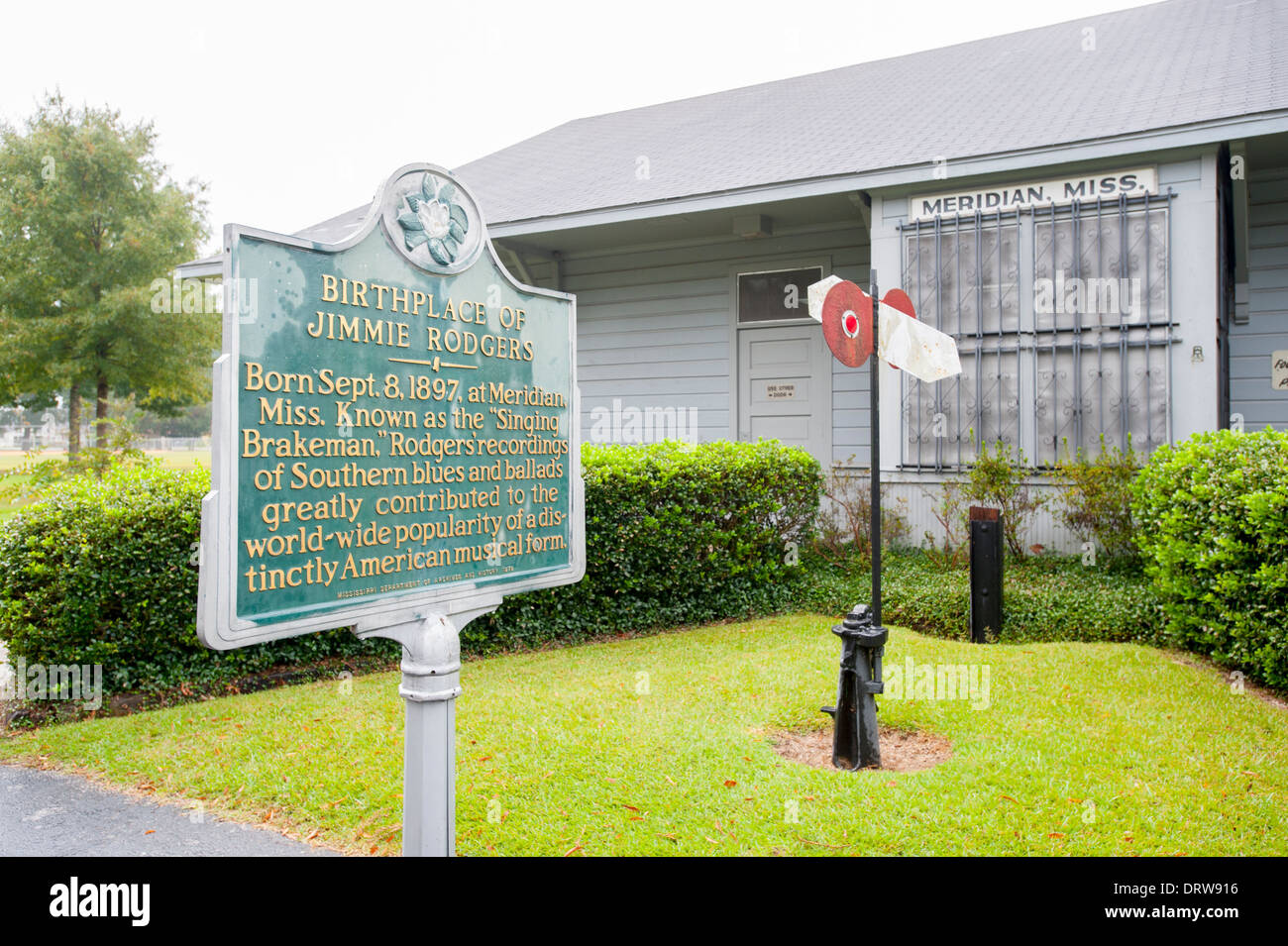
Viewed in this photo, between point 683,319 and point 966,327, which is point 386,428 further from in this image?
point 683,319

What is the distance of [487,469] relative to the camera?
3.27 m

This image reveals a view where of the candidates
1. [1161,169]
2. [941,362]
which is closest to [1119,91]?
[1161,169]

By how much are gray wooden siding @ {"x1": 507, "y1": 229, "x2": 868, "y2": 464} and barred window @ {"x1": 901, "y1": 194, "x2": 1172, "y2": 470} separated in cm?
193

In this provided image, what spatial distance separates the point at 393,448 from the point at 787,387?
8.92 metres

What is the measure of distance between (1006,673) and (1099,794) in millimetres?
1936

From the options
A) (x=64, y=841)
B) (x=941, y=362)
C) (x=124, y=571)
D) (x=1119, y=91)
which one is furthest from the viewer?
(x=1119, y=91)

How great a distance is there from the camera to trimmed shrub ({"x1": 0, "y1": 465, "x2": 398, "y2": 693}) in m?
5.62

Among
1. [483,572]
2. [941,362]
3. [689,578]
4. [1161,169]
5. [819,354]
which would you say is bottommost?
[689,578]

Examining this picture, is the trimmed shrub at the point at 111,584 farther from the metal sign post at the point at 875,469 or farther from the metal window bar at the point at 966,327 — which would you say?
the metal window bar at the point at 966,327

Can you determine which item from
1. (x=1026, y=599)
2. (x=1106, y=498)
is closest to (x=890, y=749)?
(x=1026, y=599)

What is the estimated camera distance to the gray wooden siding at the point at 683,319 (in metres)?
11.0

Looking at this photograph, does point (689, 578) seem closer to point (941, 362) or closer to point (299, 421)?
point (941, 362)

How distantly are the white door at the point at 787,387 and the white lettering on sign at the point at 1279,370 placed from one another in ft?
14.3

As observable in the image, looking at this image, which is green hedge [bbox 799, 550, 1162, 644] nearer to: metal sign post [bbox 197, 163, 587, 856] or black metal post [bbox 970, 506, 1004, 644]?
black metal post [bbox 970, 506, 1004, 644]
